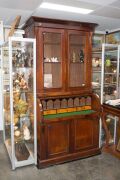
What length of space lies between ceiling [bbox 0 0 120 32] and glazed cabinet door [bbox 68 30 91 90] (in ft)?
1.39

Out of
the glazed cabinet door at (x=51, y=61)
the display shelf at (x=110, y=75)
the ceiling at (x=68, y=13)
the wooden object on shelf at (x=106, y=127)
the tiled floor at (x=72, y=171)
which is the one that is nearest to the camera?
the ceiling at (x=68, y=13)

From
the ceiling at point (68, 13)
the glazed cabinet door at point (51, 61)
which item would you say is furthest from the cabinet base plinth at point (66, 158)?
the ceiling at point (68, 13)

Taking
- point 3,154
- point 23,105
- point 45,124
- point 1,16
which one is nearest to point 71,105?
point 45,124

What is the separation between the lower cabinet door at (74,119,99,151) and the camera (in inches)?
122

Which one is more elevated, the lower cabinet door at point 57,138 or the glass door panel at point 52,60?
the glass door panel at point 52,60

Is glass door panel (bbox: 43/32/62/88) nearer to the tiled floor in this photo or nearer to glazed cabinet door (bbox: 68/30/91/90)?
glazed cabinet door (bbox: 68/30/91/90)

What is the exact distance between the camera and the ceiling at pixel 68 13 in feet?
8.17

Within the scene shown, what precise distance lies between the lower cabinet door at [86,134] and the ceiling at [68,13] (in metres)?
1.76

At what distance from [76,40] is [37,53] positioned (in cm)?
73

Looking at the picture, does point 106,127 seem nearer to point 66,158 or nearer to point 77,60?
point 66,158

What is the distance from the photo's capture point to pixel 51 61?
2.93 m

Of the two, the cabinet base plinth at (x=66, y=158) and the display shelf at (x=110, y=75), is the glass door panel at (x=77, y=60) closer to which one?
the display shelf at (x=110, y=75)

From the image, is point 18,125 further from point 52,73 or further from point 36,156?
point 52,73

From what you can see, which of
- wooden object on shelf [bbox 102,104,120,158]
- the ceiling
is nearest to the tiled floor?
wooden object on shelf [bbox 102,104,120,158]
